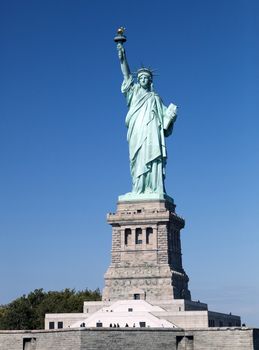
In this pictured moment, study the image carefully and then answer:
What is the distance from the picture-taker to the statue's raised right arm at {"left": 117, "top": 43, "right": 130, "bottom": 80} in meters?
65.8

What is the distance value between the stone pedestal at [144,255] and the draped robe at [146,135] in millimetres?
2300

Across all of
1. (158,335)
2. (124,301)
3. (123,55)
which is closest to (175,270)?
(124,301)

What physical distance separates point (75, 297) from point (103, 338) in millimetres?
40445

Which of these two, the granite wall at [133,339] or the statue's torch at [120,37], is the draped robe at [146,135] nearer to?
the statue's torch at [120,37]

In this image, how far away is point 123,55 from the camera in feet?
216

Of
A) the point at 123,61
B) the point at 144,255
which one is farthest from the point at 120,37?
the point at 144,255

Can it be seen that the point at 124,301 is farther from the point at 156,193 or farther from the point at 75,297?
the point at 75,297

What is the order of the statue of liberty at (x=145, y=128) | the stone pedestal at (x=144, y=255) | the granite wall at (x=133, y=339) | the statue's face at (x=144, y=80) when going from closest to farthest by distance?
the granite wall at (x=133, y=339), the stone pedestal at (x=144, y=255), the statue of liberty at (x=145, y=128), the statue's face at (x=144, y=80)

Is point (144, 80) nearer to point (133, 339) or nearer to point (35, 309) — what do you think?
point (35, 309)

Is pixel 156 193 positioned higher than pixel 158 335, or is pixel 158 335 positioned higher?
pixel 156 193

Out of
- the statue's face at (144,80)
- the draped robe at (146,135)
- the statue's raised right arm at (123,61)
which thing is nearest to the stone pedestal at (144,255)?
the draped robe at (146,135)

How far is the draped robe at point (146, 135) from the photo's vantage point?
211 ft

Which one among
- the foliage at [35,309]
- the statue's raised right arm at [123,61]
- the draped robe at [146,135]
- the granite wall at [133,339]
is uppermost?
the statue's raised right arm at [123,61]

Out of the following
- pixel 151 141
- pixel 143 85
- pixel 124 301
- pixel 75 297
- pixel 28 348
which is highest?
pixel 143 85
